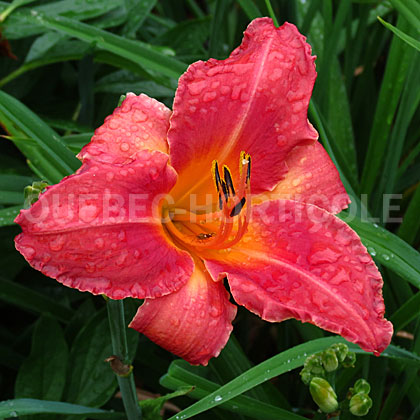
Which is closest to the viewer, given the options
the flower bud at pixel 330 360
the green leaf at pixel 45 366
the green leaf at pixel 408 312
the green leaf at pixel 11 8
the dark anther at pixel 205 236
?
the flower bud at pixel 330 360

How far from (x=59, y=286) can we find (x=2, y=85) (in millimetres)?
479

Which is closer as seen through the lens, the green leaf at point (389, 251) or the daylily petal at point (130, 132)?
the daylily petal at point (130, 132)

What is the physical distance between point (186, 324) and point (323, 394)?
186 mm

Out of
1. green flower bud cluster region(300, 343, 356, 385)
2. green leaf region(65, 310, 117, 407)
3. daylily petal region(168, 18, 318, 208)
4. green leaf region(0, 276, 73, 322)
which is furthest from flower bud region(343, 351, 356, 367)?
green leaf region(0, 276, 73, 322)

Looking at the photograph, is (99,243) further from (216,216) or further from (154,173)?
(216,216)

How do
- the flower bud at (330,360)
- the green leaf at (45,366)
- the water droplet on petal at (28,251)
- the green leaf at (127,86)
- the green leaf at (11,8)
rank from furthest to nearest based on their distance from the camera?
the green leaf at (127,86) < the green leaf at (11,8) < the green leaf at (45,366) < the flower bud at (330,360) < the water droplet on petal at (28,251)

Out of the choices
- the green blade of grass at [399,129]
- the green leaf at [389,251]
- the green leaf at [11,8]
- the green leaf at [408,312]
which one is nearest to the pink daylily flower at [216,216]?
the green leaf at [389,251]

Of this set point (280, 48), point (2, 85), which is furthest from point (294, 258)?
point (2, 85)

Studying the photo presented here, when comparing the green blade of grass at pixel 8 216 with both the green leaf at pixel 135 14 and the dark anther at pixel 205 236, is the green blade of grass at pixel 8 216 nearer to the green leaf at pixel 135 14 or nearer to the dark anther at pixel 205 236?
the dark anther at pixel 205 236

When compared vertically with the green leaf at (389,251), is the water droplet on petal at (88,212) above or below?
above

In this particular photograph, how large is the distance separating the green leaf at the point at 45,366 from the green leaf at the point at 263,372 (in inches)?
14.5

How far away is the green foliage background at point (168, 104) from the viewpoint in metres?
Answer: 0.95

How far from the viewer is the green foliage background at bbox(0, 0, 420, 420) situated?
3.12 ft

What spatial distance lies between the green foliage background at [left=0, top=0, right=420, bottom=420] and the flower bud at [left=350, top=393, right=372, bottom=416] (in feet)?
0.35
